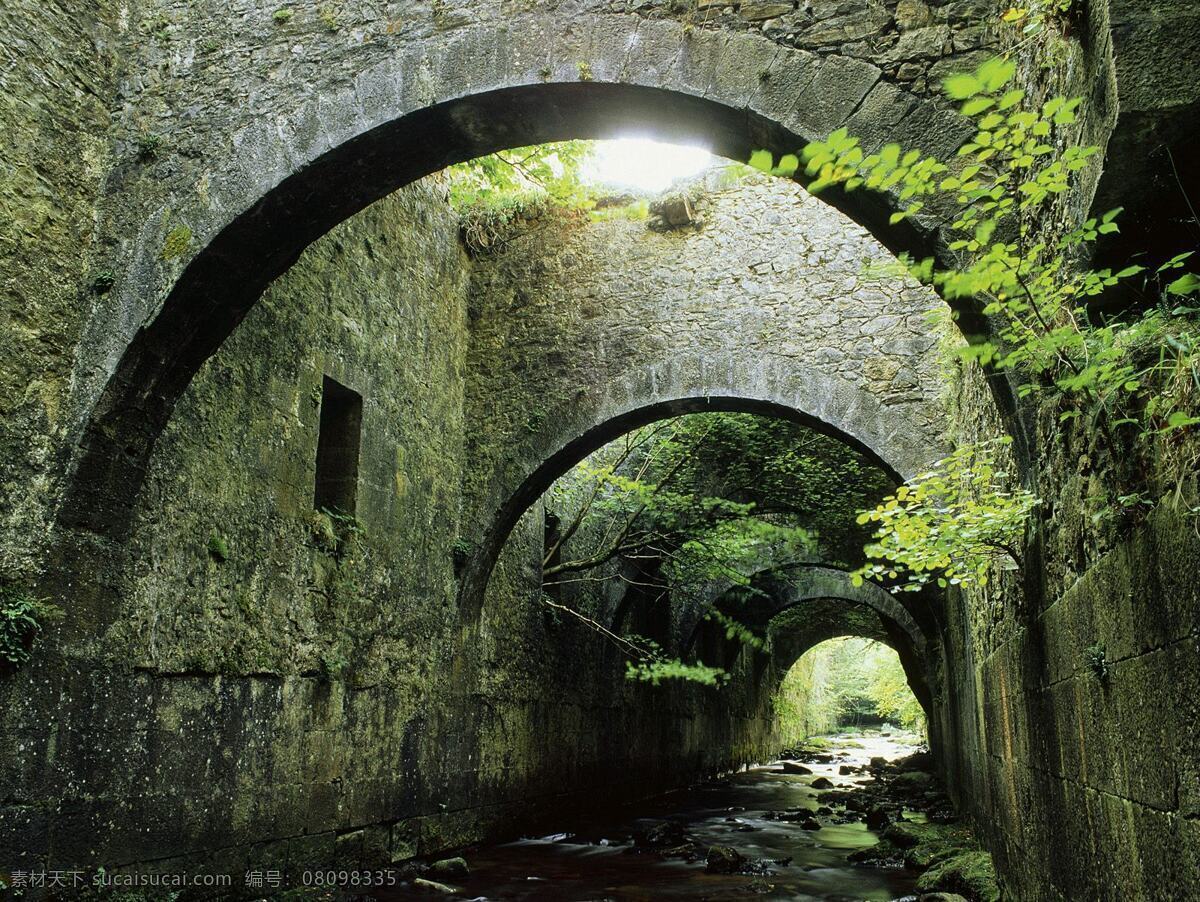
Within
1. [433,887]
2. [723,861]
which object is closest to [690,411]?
[723,861]

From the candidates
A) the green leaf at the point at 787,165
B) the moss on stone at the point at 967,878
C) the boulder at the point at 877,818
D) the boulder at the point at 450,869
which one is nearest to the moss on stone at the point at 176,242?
the green leaf at the point at 787,165

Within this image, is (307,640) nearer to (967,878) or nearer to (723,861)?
(723,861)

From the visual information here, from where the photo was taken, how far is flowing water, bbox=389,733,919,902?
664 centimetres

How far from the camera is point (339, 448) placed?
6742mm

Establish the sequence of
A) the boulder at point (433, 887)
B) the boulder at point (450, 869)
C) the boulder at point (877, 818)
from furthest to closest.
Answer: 1. the boulder at point (877, 818)
2. the boulder at point (450, 869)
3. the boulder at point (433, 887)

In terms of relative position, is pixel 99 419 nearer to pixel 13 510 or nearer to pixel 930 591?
pixel 13 510

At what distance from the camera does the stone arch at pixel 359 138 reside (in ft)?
13.0

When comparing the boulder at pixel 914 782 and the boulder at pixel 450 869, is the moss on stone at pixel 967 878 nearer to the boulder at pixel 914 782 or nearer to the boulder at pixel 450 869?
the boulder at pixel 450 869

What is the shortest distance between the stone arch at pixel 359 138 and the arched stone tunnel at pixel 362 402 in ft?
0.06

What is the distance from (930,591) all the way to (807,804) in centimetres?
542

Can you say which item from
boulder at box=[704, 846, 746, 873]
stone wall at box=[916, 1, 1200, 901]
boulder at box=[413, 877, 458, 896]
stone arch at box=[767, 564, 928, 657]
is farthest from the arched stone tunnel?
stone arch at box=[767, 564, 928, 657]

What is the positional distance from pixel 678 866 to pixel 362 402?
4819 millimetres

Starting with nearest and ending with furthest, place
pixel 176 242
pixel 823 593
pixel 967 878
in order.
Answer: pixel 176 242, pixel 967 878, pixel 823 593

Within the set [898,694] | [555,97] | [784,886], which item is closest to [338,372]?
[555,97]
